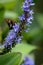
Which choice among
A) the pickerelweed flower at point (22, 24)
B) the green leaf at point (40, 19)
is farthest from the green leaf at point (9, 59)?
the green leaf at point (40, 19)

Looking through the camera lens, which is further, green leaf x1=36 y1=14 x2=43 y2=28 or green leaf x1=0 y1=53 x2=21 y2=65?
green leaf x1=36 y1=14 x2=43 y2=28

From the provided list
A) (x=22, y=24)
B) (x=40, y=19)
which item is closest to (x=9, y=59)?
(x=22, y=24)

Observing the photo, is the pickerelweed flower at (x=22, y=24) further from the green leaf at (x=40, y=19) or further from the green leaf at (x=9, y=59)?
the green leaf at (x=40, y=19)

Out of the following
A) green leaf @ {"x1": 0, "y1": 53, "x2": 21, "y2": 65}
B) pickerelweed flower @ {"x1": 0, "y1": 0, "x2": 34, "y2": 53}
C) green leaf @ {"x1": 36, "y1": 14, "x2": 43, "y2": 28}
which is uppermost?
pickerelweed flower @ {"x1": 0, "y1": 0, "x2": 34, "y2": 53}

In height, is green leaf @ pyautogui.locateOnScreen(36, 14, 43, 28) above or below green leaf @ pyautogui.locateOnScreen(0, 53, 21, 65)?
below

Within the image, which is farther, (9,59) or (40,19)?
(40,19)

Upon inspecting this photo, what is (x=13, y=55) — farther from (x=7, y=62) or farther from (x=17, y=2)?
(x=17, y=2)

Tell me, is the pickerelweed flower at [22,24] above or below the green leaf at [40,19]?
above

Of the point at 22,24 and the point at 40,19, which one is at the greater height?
the point at 22,24

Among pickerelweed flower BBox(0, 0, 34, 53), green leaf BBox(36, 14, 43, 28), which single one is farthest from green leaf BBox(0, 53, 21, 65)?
green leaf BBox(36, 14, 43, 28)

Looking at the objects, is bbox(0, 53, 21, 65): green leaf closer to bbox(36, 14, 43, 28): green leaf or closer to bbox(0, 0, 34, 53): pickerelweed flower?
bbox(0, 0, 34, 53): pickerelweed flower

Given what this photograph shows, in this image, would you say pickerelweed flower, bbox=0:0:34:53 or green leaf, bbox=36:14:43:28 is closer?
pickerelweed flower, bbox=0:0:34:53

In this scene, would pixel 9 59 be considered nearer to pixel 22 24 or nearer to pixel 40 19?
pixel 22 24
